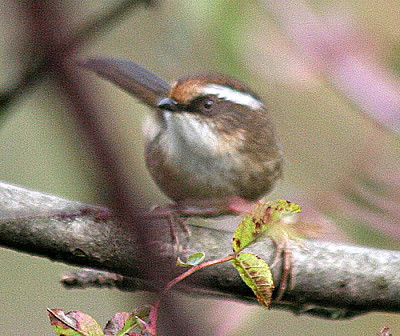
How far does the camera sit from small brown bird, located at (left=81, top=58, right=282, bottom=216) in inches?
116

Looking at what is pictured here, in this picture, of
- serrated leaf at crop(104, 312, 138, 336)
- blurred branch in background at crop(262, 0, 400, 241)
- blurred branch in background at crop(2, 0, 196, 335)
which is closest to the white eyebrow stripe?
blurred branch in background at crop(262, 0, 400, 241)

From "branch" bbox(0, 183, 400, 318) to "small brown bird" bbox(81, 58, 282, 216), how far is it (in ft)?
1.94

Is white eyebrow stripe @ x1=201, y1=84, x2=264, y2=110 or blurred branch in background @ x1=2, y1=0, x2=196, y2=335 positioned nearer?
blurred branch in background @ x1=2, y1=0, x2=196, y2=335

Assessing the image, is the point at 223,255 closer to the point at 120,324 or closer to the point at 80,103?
the point at 120,324

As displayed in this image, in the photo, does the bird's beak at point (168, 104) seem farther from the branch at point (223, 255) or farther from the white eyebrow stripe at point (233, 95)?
the branch at point (223, 255)

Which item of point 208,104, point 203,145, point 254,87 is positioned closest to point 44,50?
point 203,145

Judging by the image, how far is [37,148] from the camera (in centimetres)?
590

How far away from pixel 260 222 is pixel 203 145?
1.32 meters

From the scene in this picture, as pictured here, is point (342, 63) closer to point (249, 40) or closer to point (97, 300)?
point (249, 40)

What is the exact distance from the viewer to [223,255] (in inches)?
86.8

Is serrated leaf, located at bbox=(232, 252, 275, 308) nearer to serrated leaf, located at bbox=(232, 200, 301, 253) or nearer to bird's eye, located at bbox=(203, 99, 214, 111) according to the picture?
serrated leaf, located at bbox=(232, 200, 301, 253)

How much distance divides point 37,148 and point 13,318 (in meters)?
1.49

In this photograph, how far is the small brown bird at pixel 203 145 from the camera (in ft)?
9.63

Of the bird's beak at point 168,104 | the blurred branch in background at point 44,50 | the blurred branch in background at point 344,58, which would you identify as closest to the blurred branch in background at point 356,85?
the blurred branch in background at point 344,58
